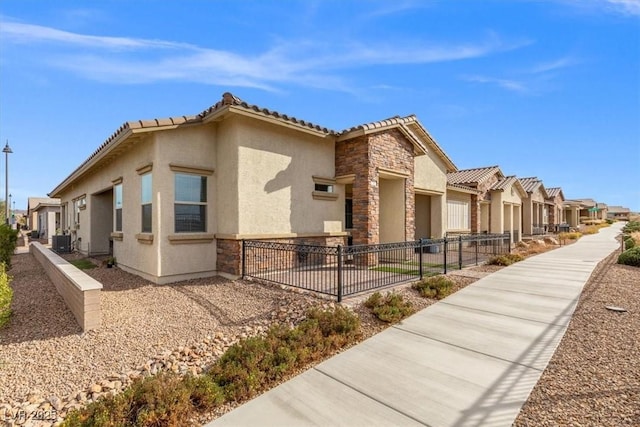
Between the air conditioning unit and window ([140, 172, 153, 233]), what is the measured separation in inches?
499

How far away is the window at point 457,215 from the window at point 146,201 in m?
15.4

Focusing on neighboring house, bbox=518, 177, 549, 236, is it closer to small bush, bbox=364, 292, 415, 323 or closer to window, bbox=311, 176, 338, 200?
window, bbox=311, 176, 338, 200

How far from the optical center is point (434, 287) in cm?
766

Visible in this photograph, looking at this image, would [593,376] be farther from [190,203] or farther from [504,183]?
[504,183]

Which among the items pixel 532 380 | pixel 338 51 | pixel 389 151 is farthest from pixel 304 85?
pixel 532 380

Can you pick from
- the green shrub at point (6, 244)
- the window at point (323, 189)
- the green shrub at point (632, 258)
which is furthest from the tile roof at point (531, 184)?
the green shrub at point (6, 244)

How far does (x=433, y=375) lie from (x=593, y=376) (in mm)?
1953

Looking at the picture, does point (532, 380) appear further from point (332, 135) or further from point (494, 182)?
point (494, 182)

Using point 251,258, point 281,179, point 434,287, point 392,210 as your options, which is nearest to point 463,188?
point 392,210

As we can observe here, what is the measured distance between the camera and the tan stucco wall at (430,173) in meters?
15.0

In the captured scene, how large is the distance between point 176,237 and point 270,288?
3235 mm

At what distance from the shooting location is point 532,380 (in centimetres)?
384

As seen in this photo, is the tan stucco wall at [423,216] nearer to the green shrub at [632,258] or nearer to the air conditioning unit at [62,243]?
the green shrub at [632,258]

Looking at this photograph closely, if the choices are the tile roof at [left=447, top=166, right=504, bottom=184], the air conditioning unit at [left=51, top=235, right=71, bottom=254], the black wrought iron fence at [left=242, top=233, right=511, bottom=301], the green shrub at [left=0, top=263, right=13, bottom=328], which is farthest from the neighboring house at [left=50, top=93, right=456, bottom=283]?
the tile roof at [left=447, top=166, right=504, bottom=184]
